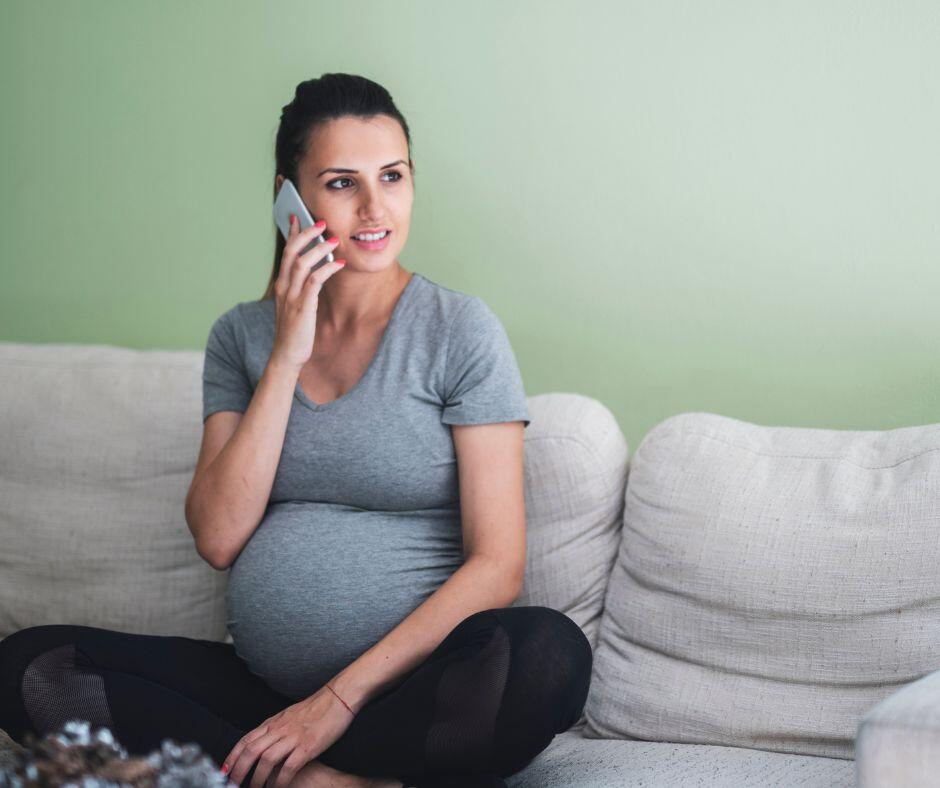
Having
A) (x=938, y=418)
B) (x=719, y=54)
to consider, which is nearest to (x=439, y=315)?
(x=719, y=54)

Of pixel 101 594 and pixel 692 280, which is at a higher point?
pixel 692 280

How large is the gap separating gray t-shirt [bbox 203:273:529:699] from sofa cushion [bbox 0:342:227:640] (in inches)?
14.4

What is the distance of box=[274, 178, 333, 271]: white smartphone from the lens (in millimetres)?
1485

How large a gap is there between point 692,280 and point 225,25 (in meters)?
1.05

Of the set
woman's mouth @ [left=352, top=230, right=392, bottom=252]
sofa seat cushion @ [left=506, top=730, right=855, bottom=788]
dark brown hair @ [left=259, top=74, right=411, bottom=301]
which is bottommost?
sofa seat cushion @ [left=506, top=730, right=855, bottom=788]

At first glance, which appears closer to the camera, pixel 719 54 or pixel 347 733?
pixel 347 733

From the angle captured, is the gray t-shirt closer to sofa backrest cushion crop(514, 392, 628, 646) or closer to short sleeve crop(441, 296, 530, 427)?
short sleeve crop(441, 296, 530, 427)

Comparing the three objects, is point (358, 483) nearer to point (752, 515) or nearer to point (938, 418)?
point (752, 515)

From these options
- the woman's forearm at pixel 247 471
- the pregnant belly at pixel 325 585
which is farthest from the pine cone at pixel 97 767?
the woman's forearm at pixel 247 471

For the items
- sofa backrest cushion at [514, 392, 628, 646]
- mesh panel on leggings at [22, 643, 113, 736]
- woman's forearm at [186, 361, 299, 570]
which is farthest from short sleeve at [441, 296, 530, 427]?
mesh panel on leggings at [22, 643, 113, 736]

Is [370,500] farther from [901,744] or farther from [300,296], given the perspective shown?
[901,744]

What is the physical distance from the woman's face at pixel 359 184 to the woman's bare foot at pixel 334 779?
686 millimetres

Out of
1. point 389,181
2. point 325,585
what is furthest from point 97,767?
point 389,181

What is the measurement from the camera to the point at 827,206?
161 cm
